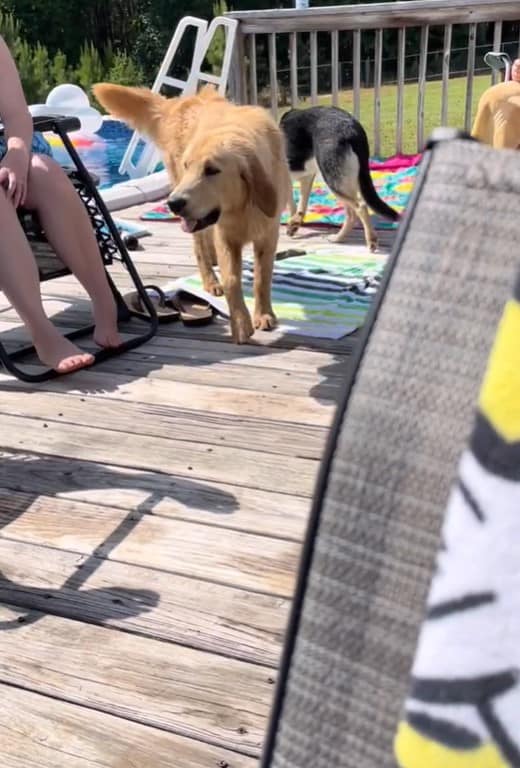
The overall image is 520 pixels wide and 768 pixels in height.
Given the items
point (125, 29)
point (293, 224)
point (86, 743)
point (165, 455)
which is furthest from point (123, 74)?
point (86, 743)

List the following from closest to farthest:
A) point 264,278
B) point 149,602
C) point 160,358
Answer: point 149,602 < point 160,358 < point 264,278

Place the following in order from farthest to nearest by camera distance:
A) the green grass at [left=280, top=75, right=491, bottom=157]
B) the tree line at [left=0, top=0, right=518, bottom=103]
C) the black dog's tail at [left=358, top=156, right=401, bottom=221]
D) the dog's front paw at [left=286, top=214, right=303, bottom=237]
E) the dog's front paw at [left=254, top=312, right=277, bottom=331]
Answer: the tree line at [left=0, top=0, right=518, bottom=103] → the green grass at [left=280, top=75, right=491, bottom=157] → the dog's front paw at [left=286, top=214, right=303, bottom=237] → the black dog's tail at [left=358, top=156, right=401, bottom=221] → the dog's front paw at [left=254, top=312, right=277, bottom=331]

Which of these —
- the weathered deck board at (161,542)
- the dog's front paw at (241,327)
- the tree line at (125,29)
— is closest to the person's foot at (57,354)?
the dog's front paw at (241,327)

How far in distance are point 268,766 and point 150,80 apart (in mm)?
17075

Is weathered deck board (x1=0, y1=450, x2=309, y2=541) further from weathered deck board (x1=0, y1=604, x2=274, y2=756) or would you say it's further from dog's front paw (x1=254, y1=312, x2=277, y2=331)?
dog's front paw (x1=254, y1=312, x2=277, y2=331)

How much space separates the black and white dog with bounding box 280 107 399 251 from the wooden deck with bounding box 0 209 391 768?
146 cm

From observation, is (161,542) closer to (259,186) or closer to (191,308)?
(259,186)

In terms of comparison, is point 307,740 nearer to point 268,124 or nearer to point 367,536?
point 367,536

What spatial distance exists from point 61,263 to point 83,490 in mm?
1180

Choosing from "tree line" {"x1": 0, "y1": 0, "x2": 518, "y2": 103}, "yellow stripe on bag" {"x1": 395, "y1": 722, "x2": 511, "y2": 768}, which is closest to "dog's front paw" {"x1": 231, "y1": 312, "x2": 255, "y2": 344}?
"yellow stripe on bag" {"x1": 395, "y1": 722, "x2": 511, "y2": 768}

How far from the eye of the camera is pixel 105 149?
895cm

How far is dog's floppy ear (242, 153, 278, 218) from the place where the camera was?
2.78 metres

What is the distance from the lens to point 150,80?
16344 millimetres

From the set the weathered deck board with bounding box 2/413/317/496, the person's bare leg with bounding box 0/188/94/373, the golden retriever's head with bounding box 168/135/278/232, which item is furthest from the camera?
the golden retriever's head with bounding box 168/135/278/232
